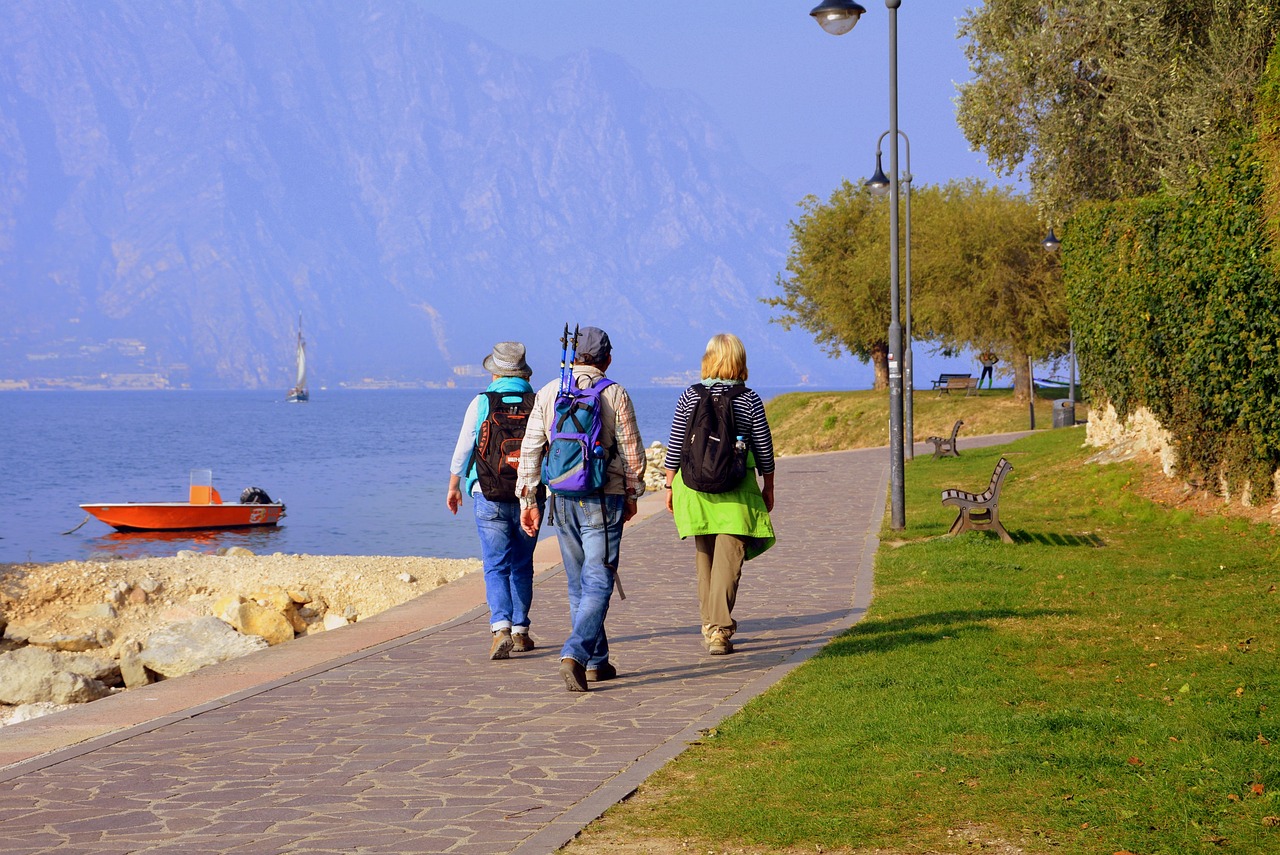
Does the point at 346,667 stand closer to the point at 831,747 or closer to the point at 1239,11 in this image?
the point at 831,747

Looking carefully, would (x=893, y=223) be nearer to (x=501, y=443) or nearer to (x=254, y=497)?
(x=501, y=443)

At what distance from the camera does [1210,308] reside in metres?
14.6

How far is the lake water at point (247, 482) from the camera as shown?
39.6m

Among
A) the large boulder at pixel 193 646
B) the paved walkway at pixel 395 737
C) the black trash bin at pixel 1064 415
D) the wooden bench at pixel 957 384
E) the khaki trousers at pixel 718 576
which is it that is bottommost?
the large boulder at pixel 193 646

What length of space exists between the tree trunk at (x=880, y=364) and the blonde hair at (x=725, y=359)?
48.6 metres

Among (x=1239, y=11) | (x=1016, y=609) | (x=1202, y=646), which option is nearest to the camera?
(x=1202, y=646)

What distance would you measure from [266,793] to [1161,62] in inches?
762

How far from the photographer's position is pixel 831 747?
250 inches

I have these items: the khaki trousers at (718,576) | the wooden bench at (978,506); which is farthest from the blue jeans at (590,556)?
the wooden bench at (978,506)

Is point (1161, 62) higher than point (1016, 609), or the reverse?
point (1161, 62)

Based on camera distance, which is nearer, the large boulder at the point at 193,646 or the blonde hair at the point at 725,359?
the blonde hair at the point at 725,359

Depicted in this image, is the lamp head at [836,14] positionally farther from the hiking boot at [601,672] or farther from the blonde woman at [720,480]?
the hiking boot at [601,672]

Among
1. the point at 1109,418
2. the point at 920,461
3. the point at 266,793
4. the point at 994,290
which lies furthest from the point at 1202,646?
the point at 994,290

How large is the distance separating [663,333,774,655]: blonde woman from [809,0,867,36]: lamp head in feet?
22.2
